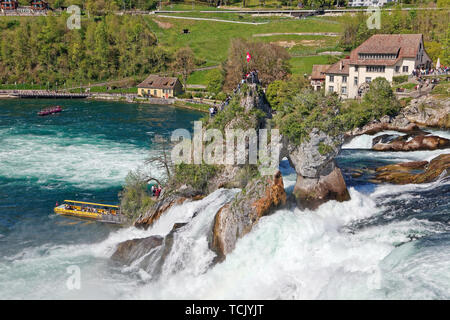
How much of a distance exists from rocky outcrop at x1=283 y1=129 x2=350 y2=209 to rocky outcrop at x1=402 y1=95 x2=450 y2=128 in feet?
144

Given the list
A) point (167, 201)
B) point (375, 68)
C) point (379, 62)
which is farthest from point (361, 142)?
point (167, 201)

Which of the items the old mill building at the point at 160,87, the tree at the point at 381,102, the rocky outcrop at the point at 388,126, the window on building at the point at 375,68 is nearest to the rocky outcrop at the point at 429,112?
the rocky outcrop at the point at 388,126

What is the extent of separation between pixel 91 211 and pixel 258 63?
7581cm

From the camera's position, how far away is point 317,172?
44.1 metres

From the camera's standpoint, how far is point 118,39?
178m

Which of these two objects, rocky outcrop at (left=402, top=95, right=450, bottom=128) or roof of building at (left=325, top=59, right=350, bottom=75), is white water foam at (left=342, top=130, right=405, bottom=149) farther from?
roof of building at (left=325, top=59, right=350, bottom=75)

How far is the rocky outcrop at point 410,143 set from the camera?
65.6 metres

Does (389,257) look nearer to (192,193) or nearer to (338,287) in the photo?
(338,287)

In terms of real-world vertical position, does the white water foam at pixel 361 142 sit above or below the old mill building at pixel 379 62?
below

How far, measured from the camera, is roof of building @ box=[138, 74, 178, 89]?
144750 mm

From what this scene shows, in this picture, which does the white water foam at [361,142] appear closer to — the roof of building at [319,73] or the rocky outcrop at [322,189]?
the rocky outcrop at [322,189]

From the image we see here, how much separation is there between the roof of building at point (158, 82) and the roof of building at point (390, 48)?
61247mm

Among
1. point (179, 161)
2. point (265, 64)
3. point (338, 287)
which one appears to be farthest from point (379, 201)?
point (265, 64)

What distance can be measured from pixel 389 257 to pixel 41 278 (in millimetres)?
29460
